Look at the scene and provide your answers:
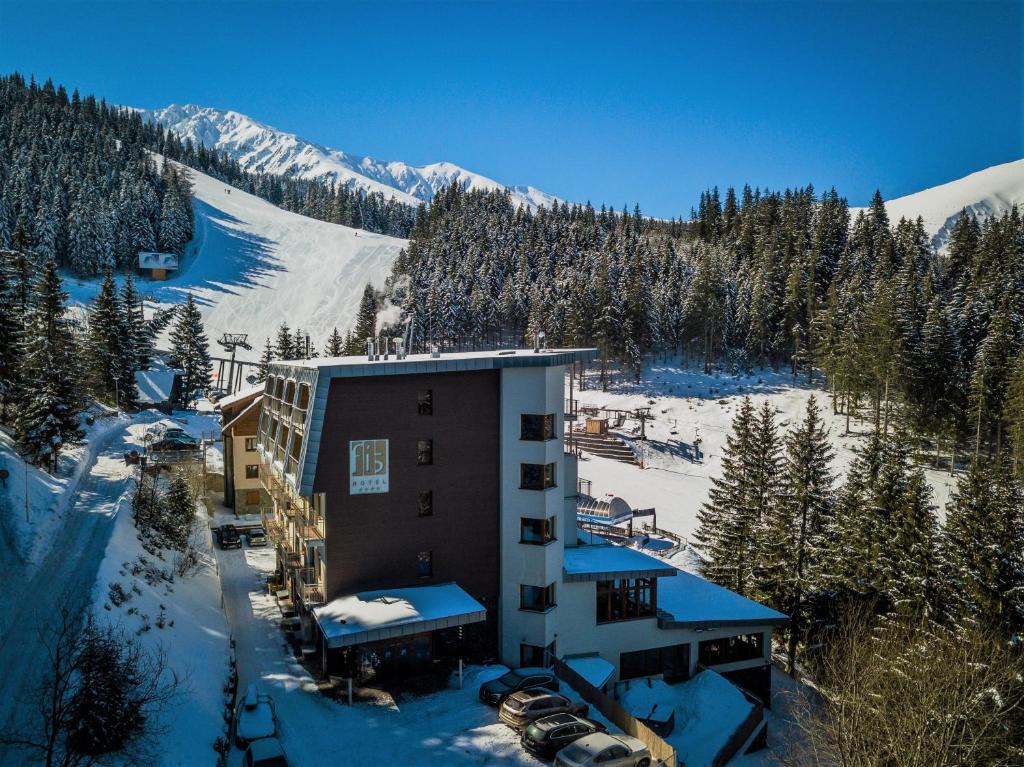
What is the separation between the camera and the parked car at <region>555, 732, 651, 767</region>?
16.6 m

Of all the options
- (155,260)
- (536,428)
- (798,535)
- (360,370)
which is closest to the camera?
(360,370)

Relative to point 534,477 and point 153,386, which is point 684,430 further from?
point 153,386

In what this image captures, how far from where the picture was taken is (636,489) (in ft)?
187

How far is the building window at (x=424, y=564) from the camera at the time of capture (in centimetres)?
2420

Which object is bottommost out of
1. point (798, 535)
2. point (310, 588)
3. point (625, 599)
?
point (625, 599)

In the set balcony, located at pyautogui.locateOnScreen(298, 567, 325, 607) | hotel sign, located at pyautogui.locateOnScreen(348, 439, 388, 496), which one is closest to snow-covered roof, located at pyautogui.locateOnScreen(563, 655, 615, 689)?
balcony, located at pyautogui.locateOnScreen(298, 567, 325, 607)

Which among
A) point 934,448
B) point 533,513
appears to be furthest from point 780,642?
point 934,448

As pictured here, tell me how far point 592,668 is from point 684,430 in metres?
49.0

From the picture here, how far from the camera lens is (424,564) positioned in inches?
959

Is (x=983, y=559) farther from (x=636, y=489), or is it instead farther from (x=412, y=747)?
(x=636, y=489)

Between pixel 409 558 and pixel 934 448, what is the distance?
5765cm

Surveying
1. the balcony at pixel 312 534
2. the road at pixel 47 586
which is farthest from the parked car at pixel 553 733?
the road at pixel 47 586

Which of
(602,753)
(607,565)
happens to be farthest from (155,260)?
(602,753)

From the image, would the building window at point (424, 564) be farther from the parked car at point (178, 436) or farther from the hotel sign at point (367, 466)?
the parked car at point (178, 436)
